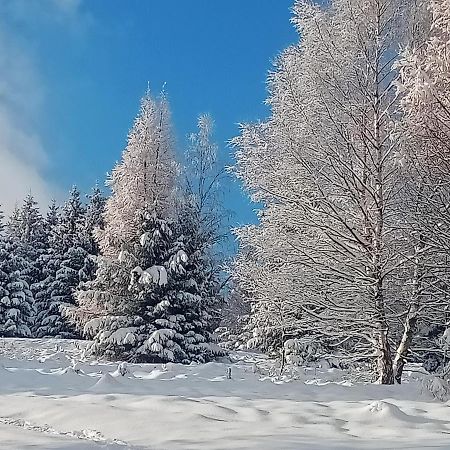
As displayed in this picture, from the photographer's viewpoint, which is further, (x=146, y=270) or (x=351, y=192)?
(x=146, y=270)

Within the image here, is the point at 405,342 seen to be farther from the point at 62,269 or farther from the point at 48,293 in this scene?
the point at 48,293

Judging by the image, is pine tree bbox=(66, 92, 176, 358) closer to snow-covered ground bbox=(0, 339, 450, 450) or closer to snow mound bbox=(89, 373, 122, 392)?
snow-covered ground bbox=(0, 339, 450, 450)

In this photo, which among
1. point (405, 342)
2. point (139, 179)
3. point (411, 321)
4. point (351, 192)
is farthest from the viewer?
point (139, 179)

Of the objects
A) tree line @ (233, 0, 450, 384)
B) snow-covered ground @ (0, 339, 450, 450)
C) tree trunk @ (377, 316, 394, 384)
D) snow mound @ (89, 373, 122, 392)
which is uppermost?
tree line @ (233, 0, 450, 384)

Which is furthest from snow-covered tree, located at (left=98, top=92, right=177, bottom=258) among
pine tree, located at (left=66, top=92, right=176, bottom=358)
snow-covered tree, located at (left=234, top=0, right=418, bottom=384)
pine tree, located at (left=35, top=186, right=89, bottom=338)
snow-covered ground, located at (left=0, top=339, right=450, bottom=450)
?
pine tree, located at (left=35, top=186, right=89, bottom=338)

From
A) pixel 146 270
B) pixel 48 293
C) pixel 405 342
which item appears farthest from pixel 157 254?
pixel 48 293

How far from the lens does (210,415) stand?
5.97m

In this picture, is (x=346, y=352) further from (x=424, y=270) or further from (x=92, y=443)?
(x=92, y=443)

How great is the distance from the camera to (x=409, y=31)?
9.08 metres

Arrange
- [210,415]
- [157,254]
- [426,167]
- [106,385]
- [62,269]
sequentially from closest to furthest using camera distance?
[210,415] < [426,167] < [106,385] < [157,254] < [62,269]

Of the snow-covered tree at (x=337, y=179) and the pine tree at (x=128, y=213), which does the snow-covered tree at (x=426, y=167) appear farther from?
the pine tree at (x=128, y=213)

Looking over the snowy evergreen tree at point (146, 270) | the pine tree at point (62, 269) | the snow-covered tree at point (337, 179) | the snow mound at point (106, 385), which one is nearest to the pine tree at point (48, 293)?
the pine tree at point (62, 269)

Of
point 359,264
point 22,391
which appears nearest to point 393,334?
point 359,264

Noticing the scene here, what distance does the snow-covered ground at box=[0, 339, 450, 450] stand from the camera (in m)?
4.80
